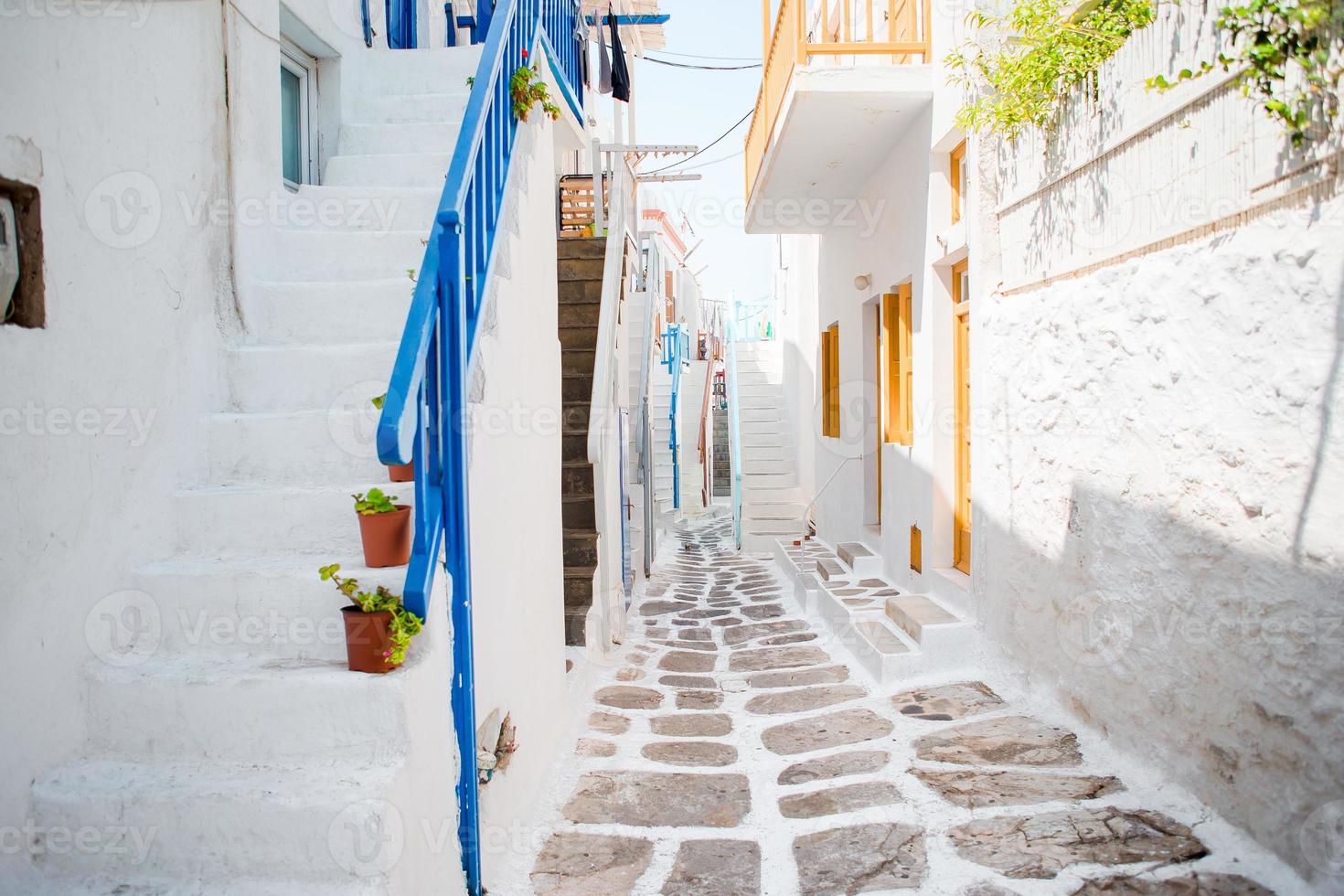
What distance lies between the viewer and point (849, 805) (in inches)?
138

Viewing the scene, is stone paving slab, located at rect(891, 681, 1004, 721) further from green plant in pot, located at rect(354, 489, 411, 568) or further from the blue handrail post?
green plant in pot, located at rect(354, 489, 411, 568)

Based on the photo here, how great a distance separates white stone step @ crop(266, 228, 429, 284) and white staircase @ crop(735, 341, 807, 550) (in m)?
7.04

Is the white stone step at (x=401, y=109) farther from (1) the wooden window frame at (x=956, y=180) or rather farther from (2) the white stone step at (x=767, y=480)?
(2) the white stone step at (x=767, y=480)

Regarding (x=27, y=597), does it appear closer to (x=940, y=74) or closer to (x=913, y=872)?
(x=913, y=872)

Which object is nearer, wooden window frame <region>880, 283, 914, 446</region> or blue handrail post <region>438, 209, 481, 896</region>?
blue handrail post <region>438, 209, 481, 896</region>

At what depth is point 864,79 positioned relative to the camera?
20.2 ft

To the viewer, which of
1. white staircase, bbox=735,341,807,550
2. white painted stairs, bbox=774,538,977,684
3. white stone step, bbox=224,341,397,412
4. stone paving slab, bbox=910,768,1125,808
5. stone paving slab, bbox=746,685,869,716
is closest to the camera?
white stone step, bbox=224,341,397,412

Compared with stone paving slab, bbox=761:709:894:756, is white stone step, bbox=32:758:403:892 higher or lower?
higher

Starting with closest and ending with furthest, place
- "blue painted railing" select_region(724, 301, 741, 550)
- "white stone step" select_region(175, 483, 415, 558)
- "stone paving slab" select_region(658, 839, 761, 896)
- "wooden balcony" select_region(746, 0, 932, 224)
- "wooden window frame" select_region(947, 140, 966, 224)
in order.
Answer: "white stone step" select_region(175, 483, 415, 558) → "stone paving slab" select_region(658, 839, 761, 896) → "wooden window frame" select_region(947, 140, 966, 224) → "wooden balcony" select_region(746, 0, 932, 224) → "blue painted railing" select_region(724, 301, 741, 550)

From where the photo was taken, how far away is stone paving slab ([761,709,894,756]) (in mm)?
4238

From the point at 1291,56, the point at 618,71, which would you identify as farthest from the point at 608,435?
the point at 618,71

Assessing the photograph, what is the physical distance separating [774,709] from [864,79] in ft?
14.1

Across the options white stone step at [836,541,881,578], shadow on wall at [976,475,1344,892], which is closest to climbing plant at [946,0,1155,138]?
shadow on wall at [976,475,1344,892]

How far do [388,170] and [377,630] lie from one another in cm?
311
